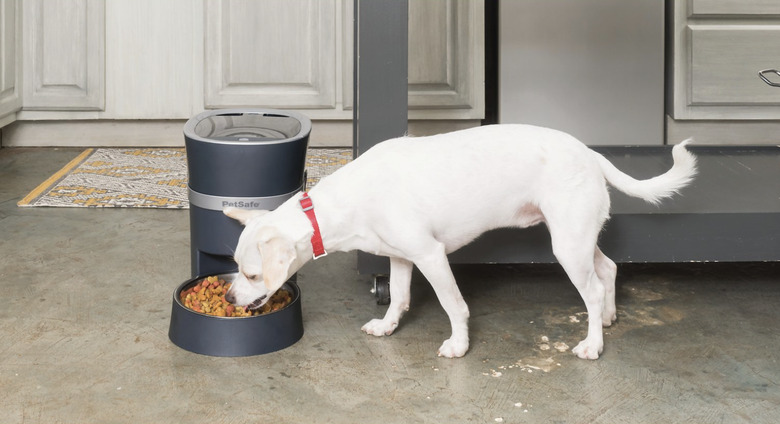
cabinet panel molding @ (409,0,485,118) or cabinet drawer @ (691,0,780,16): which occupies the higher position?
cabinet drawer @ (691,0,780,16)

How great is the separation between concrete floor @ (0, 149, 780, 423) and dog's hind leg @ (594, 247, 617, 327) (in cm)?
5

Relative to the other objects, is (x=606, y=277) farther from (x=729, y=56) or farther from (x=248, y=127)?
(x=729, y=56)

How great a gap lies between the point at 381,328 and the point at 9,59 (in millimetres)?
2499

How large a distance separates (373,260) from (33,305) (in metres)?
0.87

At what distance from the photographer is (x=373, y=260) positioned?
2566 millimetres

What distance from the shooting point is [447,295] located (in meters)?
2.25

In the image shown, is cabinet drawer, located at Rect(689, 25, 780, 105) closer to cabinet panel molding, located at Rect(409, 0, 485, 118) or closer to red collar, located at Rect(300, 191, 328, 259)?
cabinet panel molding, located at Rect(409, 0, 485, 118)

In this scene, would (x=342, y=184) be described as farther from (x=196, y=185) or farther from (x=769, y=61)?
(x=769, y=61)

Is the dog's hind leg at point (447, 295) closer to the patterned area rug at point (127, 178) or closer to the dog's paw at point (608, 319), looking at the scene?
the dog's paw at point (608, 319)

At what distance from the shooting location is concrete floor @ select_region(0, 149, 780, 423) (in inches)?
79.1

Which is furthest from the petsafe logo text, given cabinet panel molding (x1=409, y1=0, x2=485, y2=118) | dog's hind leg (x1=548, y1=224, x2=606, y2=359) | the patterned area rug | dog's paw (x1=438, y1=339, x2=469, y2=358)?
cabinet panel molding (x1=409, y1=0, x2=485, y2=118)

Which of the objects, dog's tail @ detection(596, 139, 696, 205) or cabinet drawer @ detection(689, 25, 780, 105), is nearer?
dog's tail @ detection(596, 139, 696, 205)

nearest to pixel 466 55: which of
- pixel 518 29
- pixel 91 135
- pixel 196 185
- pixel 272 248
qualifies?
pixel 518 29

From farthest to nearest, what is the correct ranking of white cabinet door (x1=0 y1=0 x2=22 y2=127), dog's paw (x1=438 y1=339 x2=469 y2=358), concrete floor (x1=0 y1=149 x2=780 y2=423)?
1. white cabinet door (x1=0 y1=0 x2=22 y2=127)
2. dog's paw (x1=438 y1=339 x2=469 y2=358)
3. concrete floor (x1=0 y1=149 x2=780 y2=423)
